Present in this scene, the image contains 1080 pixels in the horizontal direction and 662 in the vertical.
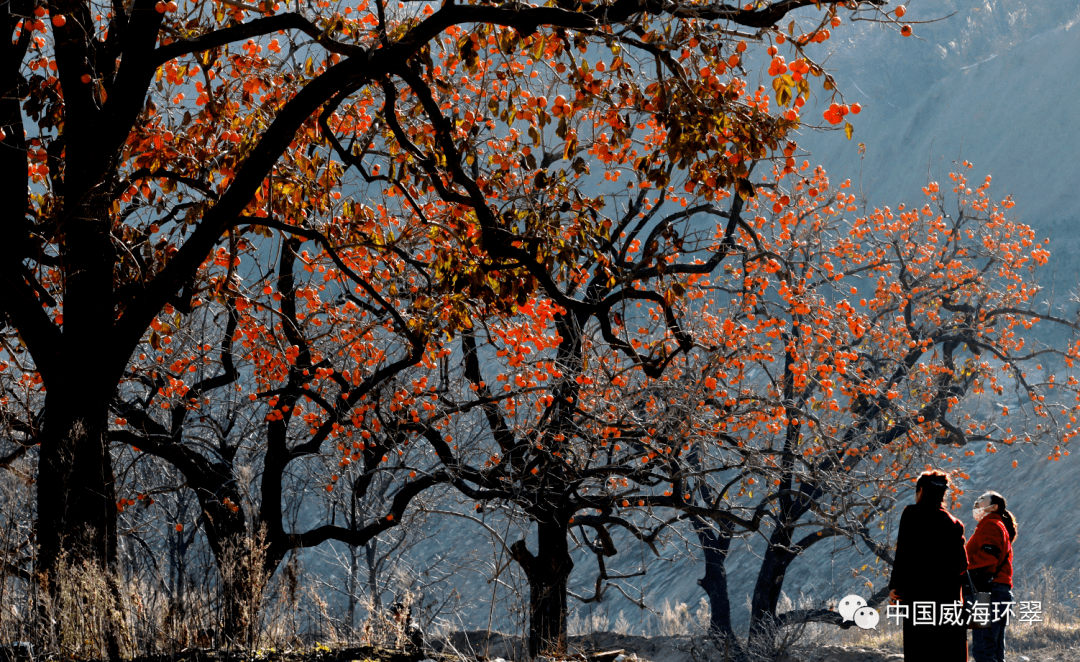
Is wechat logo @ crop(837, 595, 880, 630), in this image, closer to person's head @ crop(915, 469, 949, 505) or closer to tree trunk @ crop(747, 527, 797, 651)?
tree trunk @ crop(747, 527, 797, 651)

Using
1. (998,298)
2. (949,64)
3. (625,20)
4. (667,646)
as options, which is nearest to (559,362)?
(625,20)

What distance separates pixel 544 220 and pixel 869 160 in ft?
202

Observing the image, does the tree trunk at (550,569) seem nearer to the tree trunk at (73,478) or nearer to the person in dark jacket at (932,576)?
the person in dark jacket at (932,576)

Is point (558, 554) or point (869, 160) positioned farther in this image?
point (869, 160)

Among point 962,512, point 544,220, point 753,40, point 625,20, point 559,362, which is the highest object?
point 625,20

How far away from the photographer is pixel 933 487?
479 centimetres

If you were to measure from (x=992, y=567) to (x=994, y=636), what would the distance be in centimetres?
62

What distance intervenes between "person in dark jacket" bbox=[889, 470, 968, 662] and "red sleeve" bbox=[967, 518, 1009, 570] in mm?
1326

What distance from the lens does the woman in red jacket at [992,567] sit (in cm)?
590

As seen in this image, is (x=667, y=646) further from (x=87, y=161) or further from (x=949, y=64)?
(x=949, y=64)

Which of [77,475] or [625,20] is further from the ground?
[625,20]

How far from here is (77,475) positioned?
4.46m

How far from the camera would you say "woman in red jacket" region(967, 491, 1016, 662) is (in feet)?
19.4

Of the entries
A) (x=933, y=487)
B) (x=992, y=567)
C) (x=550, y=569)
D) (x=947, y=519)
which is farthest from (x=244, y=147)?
(x=992, y=567)
